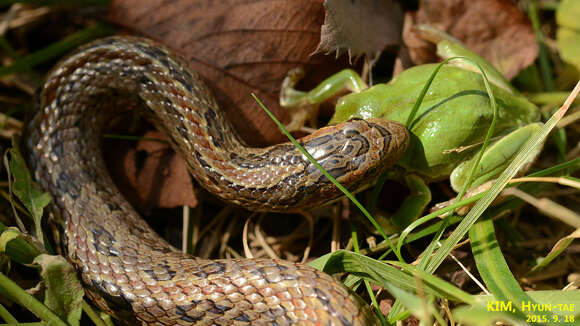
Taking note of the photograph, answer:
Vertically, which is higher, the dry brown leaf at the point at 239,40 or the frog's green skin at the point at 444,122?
the dry brown leaf at the point at 239,40

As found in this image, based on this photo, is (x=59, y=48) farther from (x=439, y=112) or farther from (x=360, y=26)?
(x=439, y=112)

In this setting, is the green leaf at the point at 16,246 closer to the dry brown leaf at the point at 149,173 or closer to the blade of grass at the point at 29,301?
the blade of grass at the point at 29,301

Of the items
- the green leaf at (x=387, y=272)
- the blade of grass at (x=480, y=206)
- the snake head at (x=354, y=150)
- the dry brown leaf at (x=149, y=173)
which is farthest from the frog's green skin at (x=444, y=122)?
the dry brown leaf at (x=149, y=173)

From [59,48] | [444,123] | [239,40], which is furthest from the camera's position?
[59,48]

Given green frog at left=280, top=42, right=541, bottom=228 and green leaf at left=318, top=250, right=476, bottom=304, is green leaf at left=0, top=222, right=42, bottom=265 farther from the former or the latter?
green frog at left=280, top=42, right=541, bottom=228

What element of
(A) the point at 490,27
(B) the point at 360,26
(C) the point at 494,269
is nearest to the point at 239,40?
(B) the point at 360,26

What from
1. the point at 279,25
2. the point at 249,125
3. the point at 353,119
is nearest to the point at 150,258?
the point at 249,125

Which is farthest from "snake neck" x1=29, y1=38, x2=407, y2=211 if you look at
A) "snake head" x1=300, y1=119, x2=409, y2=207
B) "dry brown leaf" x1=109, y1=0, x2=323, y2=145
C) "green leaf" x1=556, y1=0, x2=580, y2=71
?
"green leaf" x1=556, y1=0, x2=580, y2=71
